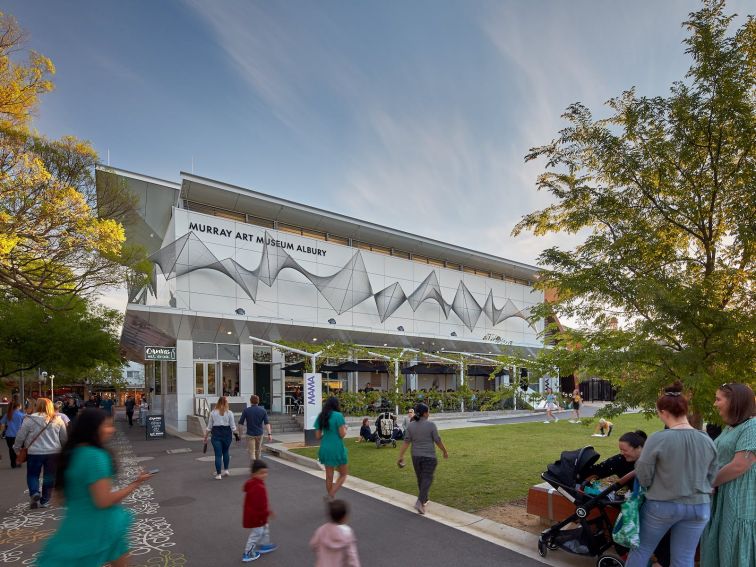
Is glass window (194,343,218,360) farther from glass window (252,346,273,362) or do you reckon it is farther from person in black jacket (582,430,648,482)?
person in black jacket (582,430,648,482)

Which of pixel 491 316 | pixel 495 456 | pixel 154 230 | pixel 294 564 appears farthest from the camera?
pixel 491 316

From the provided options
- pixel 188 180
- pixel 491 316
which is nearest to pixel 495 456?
pixel 188 180

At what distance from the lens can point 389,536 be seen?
623 centimetres

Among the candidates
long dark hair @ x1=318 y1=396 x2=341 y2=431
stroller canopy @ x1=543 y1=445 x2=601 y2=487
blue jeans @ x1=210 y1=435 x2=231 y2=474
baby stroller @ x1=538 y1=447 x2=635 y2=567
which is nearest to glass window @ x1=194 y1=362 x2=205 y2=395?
blue jeans @ x1=210 y1=435 x2=231 y2=474

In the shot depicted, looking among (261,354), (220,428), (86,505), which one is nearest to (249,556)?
(86,505)

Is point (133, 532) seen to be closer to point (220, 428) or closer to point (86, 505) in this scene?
point (220, 428)

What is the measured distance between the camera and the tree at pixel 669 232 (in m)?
5.59

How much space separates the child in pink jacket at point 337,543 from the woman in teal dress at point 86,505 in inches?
58.8

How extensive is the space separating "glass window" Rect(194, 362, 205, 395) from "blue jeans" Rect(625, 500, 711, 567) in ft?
69.9

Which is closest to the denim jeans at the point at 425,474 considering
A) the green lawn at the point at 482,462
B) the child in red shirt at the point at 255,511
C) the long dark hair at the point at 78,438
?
the green lawn at the point at 482,462

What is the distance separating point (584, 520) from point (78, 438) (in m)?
4.81

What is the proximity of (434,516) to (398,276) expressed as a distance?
24.3 m

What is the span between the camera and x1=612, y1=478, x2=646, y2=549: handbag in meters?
3.87

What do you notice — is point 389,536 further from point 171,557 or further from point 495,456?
point 495,456
